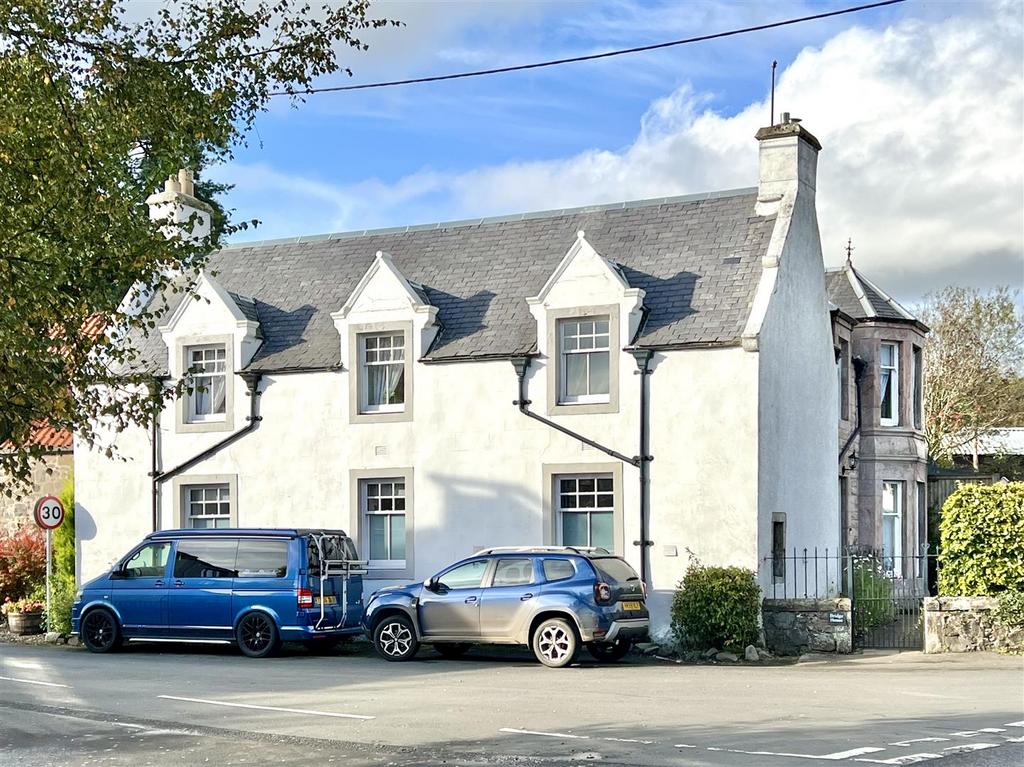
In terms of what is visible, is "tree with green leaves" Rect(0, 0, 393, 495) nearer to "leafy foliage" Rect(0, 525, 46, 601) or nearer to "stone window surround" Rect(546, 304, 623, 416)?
"stone window surround" Rect(546, 304, 623, 416)

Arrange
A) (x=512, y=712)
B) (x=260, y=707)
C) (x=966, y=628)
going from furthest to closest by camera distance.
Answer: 1. (x=966, y=628)
2. (x=260, y=707)
3. (x=512, y=712)

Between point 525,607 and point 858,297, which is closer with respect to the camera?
point 525,607

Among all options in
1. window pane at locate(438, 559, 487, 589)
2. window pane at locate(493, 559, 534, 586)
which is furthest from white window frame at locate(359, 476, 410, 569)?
window pane at locate(493, 559, 534, 586)

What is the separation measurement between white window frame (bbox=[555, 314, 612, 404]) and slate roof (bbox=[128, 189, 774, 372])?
0.54 metres

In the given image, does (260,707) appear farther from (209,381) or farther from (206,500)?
(209,381)

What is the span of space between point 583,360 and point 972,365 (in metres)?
27.1

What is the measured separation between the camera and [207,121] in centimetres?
1275

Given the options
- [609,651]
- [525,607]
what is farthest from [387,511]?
[609,651]

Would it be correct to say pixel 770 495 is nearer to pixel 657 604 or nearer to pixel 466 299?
pixel 657 604

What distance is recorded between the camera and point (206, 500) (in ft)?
92.0

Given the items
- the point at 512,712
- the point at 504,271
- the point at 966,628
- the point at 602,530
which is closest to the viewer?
the point at 512,712

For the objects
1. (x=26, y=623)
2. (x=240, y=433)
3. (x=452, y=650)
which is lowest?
(x=26, y=623)

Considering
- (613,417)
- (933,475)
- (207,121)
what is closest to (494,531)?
(613,417)

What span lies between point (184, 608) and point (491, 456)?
6.11 metres
